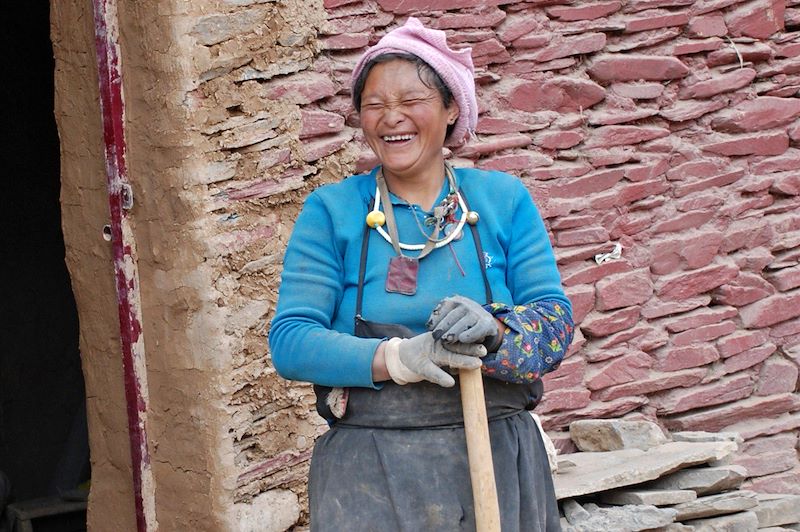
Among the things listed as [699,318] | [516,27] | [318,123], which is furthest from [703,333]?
[318,123]

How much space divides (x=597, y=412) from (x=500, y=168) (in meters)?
0.98

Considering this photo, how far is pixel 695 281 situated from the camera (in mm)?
4766

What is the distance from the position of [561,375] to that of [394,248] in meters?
2.01

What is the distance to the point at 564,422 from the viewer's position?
4551 millimetres

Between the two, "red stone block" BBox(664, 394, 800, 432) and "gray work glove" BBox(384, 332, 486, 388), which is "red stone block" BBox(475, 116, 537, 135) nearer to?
"red stone block" BBox(664, 394, 800, 432)

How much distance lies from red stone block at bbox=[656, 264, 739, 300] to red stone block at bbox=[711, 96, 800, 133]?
A: 540mm

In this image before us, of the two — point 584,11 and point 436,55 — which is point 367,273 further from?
point 584,11

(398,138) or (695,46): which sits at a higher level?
(695,46)

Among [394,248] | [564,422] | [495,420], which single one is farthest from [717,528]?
[394,248]

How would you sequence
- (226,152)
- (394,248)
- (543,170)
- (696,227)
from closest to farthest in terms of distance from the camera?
(394,248)
(226,152)
(543,170)
(696,227)

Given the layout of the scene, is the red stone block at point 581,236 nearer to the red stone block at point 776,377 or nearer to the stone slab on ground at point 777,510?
the red stone block at point 776,377

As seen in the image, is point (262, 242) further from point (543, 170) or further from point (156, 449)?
point (543, 170)

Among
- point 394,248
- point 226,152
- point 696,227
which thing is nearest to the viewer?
point 394,248

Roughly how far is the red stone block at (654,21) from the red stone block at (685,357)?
1.20 metres
